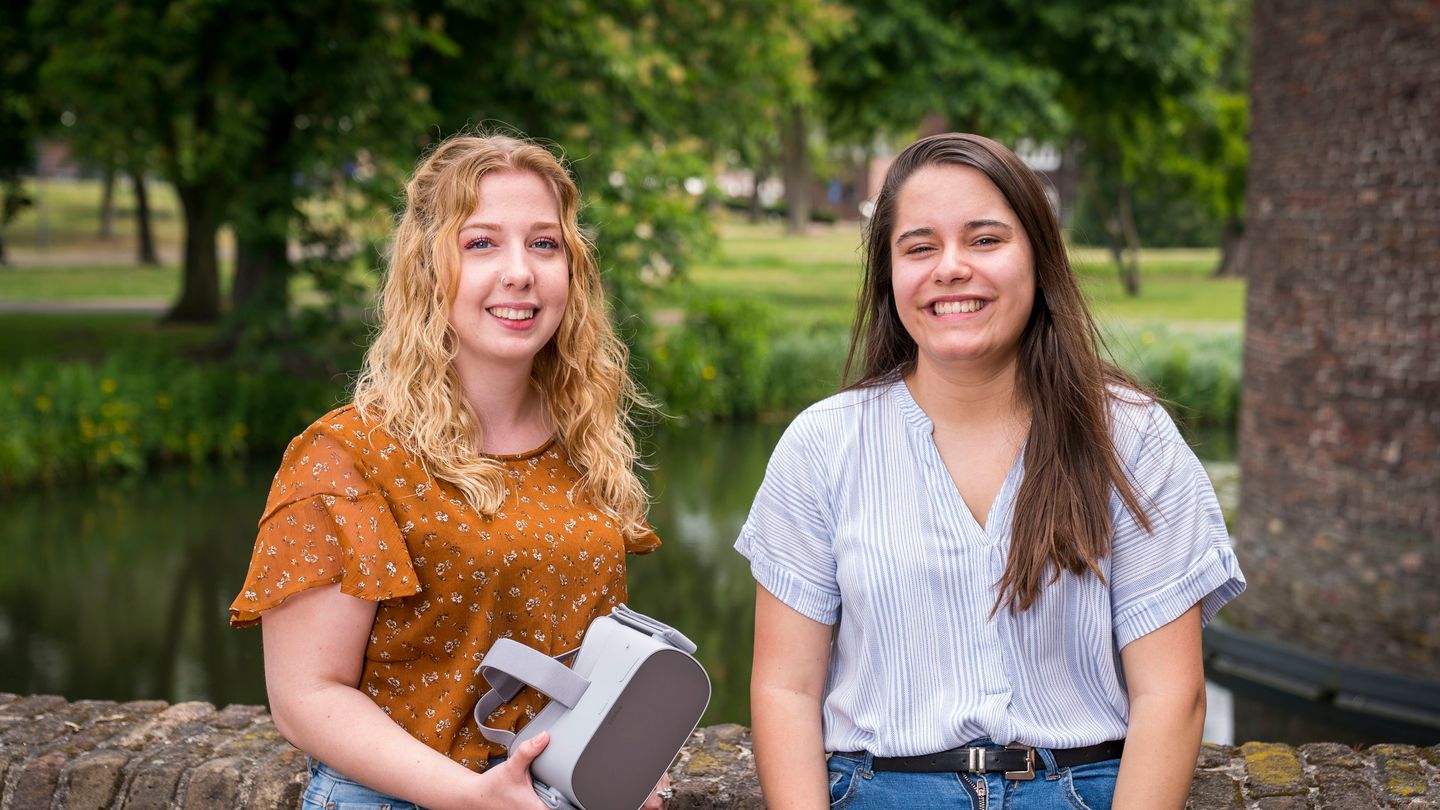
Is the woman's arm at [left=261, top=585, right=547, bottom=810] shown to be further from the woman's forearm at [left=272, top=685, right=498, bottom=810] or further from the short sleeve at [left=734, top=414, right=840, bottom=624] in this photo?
the short sleeve at [left=734, top=414, right=840, bottom=624]

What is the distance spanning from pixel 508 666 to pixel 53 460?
11.5m

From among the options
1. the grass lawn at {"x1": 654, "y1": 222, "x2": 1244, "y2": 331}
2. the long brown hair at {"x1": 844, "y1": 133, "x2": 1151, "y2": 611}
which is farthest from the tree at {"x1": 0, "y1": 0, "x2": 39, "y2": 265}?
the long brown hair at {"x1": 844, "y1": 133, "x2": 1151, "y2": 611}

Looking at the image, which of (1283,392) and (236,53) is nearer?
(1283,392)

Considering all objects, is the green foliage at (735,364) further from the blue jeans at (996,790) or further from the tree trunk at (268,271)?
the blue jeans at (996,790)

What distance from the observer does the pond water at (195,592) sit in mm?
7727

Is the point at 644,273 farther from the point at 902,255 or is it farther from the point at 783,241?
the point at 783,241

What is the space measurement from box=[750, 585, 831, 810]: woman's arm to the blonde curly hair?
1.10ft

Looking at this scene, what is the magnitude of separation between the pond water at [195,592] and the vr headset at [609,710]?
16.2 ft

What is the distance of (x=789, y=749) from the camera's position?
218cm

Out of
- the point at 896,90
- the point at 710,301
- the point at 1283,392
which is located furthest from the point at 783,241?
the point at 1283,392

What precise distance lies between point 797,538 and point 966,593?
284 millimetres

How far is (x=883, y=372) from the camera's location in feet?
7.95

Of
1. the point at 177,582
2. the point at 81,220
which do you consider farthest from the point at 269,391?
the point at 81,220

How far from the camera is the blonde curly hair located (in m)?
2.12
